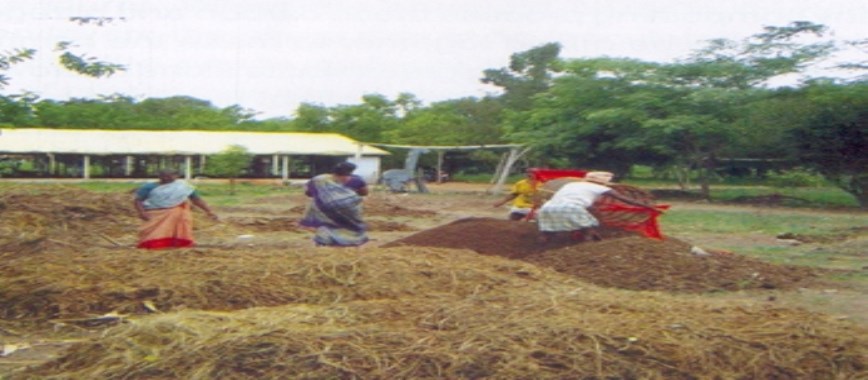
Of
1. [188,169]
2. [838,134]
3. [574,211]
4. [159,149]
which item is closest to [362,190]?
[574,211]

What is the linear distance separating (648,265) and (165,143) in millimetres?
41283

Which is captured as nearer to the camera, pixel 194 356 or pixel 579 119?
pixel 194 356

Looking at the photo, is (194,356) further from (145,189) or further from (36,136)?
(36,136)

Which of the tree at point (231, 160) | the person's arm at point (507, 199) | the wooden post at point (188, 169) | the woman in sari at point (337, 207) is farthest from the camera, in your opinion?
the wooden post at point (188, 169)

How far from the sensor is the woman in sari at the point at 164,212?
11633 mm

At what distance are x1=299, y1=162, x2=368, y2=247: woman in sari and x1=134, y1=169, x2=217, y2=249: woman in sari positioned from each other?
59.3 inches

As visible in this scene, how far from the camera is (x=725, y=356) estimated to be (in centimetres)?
557

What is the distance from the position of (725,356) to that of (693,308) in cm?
129

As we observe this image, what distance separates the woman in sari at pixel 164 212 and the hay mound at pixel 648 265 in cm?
346

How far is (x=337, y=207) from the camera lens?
10914 mm

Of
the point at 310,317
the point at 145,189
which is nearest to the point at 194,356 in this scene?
the point at 310,317

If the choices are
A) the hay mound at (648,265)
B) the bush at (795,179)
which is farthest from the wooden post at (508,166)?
the hay mound at (648,265)

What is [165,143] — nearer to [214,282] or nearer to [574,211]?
[574,211]

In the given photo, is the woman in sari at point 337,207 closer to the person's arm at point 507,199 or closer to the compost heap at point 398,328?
the compost heap at point 398,328
